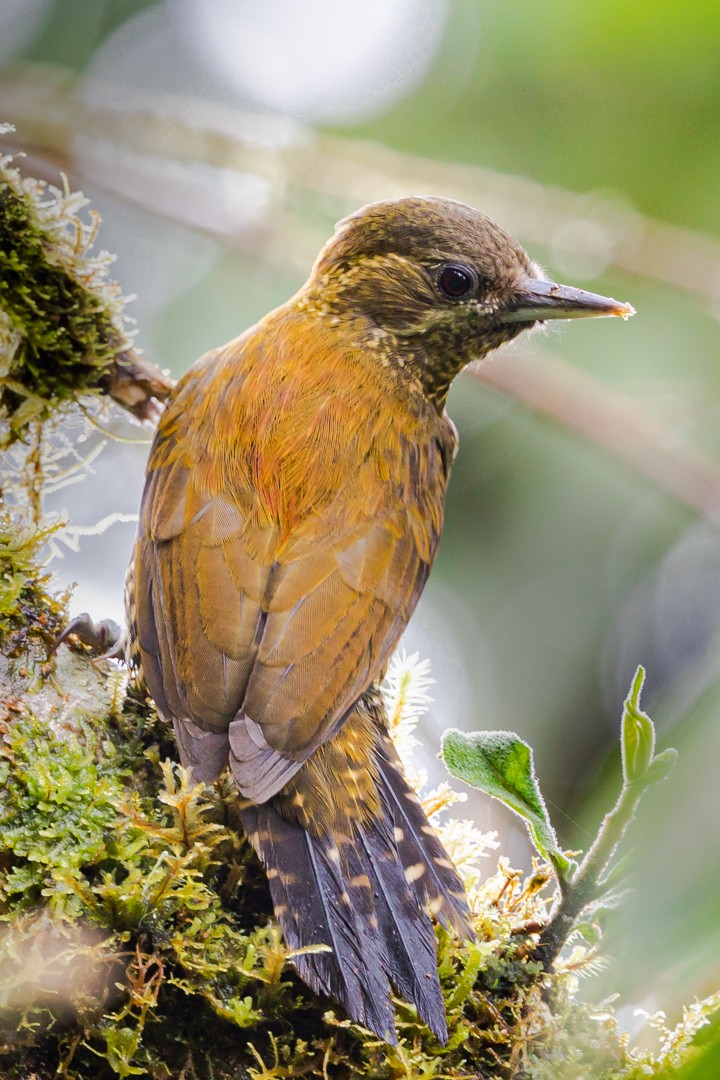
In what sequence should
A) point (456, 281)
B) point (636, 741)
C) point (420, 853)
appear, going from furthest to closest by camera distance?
point (456, 281)
point (420, 853)
point (636, 741)

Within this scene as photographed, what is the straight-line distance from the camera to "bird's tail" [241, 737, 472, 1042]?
1147 mm

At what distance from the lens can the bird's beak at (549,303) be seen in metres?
1.95

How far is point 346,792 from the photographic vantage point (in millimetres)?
1467

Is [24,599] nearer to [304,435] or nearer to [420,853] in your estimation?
[304,435]

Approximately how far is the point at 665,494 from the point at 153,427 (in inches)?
48.0

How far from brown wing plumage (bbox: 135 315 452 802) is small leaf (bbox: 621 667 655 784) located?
0.49 meters

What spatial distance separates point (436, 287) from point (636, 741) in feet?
4.35

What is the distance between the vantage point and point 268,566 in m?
1.57

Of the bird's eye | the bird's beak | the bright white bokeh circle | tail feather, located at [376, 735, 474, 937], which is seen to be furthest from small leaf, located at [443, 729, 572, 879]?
A: the bright white bokeh circle

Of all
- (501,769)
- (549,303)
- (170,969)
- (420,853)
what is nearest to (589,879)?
(501,769)

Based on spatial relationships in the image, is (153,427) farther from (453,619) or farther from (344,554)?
(453,619)

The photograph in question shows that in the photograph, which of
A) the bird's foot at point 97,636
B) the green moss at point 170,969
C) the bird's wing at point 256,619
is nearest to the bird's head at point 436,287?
the bird's wing at point 256,619

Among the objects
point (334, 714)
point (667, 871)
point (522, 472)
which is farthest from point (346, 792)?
point (522, 472)

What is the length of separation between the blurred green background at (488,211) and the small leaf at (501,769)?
0.55m
